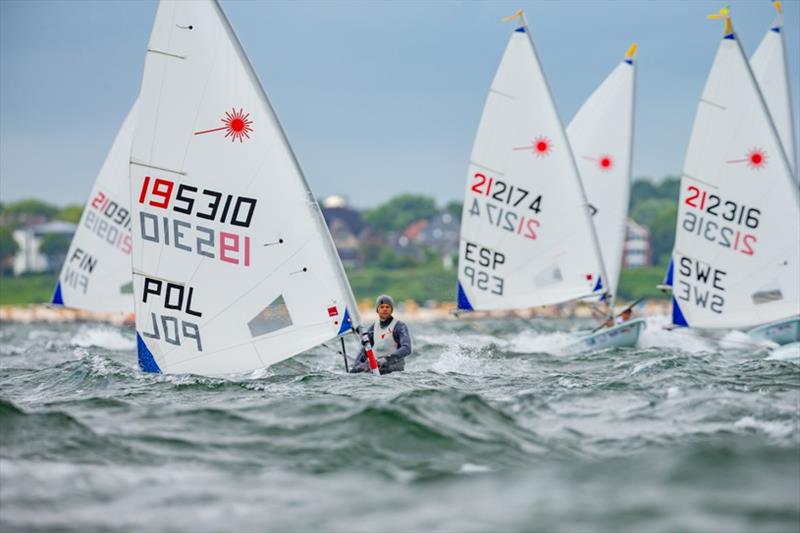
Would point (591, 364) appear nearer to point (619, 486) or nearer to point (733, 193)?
point (733, 193)

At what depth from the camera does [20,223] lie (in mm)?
124312

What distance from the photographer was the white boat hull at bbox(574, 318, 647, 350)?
2098cm

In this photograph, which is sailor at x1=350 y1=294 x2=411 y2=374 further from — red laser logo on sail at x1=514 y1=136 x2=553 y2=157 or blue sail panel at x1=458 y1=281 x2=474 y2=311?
blue sail panel at x1=458 y1=281 x2=474 y2=311

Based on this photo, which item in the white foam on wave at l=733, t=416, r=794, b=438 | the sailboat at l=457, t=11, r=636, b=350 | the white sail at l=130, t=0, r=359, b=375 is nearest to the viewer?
the white foam on wave at l=733, t=416, r=794, b=438

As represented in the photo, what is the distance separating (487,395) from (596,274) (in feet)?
36.7

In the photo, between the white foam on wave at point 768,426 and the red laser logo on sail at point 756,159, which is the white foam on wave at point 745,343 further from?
the white foam on wave at point 768,426

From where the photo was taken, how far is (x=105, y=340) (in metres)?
27.3

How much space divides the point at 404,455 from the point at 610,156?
18189mm

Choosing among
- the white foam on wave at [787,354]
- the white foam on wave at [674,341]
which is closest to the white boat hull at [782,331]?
the white foam on wave at [674,341]

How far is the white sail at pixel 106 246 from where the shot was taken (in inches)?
985

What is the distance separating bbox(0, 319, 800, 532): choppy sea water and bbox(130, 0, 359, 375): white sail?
0.82 metres

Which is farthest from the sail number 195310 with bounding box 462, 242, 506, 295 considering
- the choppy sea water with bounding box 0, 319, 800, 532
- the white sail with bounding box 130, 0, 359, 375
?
the white sail with bounding box 130, 0, 359, 375

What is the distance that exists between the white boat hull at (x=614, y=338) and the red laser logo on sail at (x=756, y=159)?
3236mm

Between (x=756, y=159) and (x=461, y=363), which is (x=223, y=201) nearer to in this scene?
(x=461, y=363)
